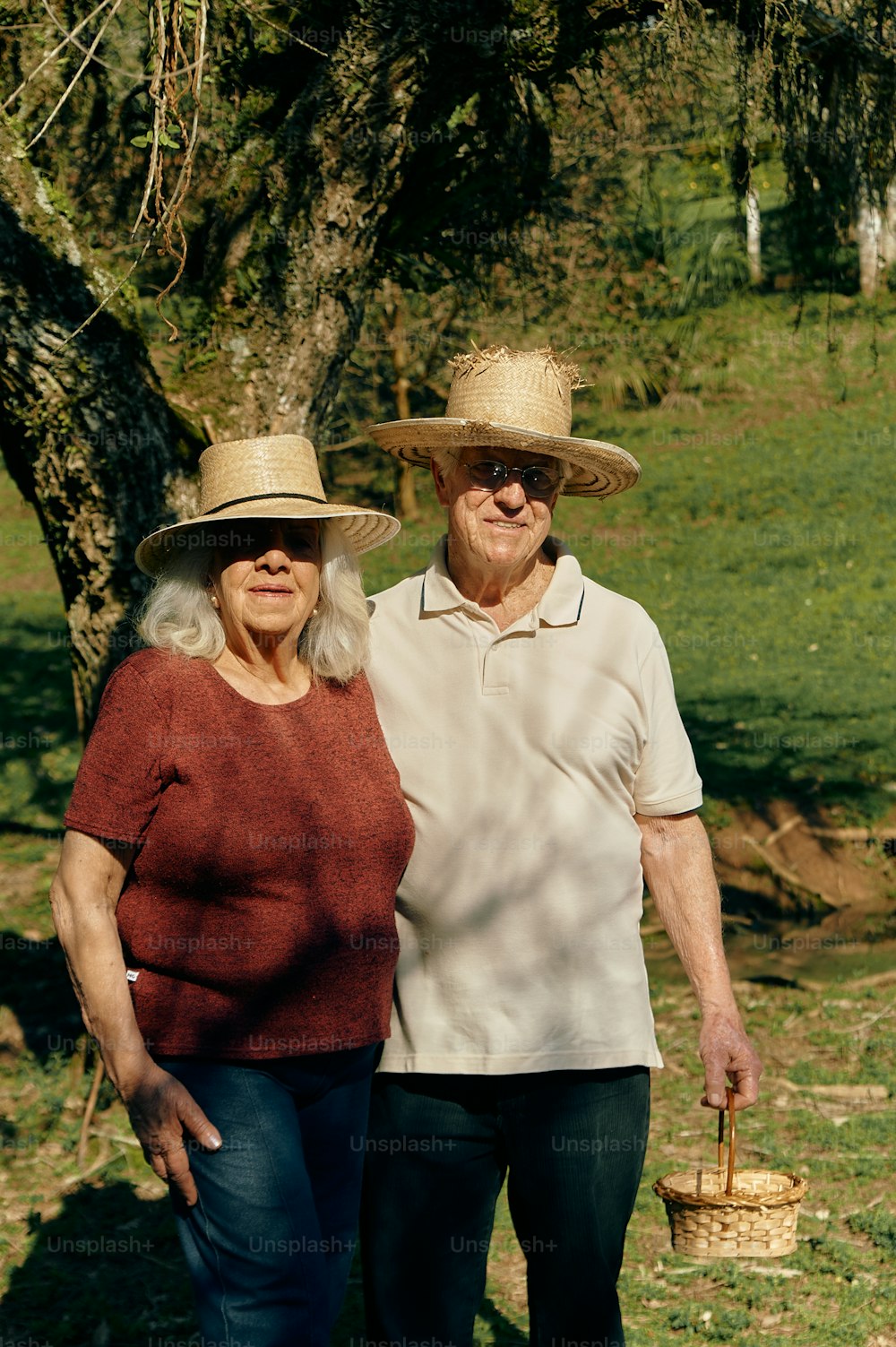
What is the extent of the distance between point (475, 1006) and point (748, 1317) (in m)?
1.96

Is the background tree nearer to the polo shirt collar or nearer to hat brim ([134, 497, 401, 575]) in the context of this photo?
hat brim ([134, 497, 401, 575])

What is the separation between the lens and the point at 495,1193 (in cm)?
308

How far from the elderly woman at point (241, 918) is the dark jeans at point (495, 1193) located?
0.42ft

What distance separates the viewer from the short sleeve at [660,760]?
10.2 ft

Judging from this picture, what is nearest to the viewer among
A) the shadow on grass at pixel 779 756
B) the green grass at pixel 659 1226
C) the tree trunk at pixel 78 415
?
the green grass at pixel 659 1226

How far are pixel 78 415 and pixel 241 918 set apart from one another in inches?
100.0

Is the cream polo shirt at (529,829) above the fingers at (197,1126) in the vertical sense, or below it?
above

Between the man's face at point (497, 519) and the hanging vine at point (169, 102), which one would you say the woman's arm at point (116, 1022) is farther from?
the hanging vine at point (169, 102)

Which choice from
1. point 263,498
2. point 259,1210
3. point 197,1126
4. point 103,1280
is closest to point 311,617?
point 263,498

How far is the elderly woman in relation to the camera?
104 inches

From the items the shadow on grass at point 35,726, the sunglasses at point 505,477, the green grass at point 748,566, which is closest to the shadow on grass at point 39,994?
the green grass at point 748,566

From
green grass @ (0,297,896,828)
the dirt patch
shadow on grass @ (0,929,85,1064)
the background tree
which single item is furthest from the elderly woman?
the dirt patch

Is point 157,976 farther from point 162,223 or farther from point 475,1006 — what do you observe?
point 162,223

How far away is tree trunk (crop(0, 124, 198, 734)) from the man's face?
191cm
